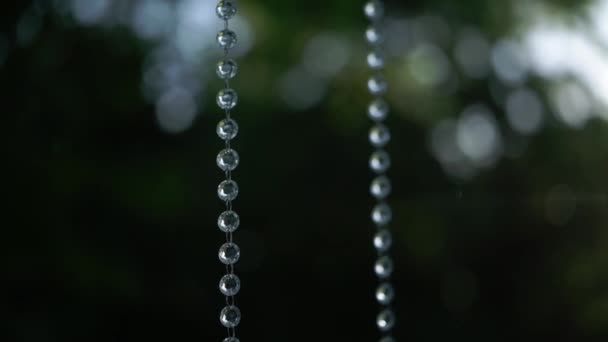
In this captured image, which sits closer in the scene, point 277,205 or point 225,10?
point 225,10

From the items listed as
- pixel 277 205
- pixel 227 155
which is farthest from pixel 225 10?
pixel 277 205

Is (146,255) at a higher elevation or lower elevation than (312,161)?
lower

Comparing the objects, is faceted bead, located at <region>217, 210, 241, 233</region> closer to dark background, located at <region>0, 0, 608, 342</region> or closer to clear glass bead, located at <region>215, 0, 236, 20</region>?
clear glass bead, located at <region>215, 0, 236, 20</region>

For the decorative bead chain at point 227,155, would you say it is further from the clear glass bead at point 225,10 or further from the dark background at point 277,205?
the dark background at point 277,205

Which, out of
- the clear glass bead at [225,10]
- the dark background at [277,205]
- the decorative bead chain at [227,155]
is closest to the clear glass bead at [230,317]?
the decorative bead chain at [227,155]

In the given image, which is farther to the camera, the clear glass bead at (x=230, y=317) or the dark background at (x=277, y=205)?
the dark background at (x=277, y=205)

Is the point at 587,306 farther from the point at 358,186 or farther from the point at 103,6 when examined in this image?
the point at 103,6

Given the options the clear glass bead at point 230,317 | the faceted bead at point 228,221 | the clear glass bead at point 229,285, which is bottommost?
the clear glass bead at point 230,317

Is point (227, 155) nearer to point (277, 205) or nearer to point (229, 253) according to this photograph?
point (229, 253)

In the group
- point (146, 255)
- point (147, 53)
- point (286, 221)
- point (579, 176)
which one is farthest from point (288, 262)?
point (579, 176)
